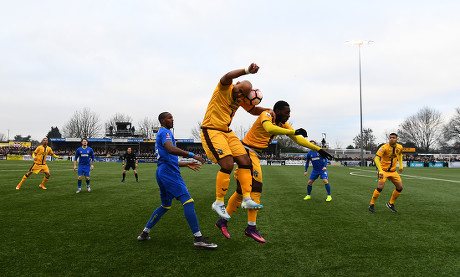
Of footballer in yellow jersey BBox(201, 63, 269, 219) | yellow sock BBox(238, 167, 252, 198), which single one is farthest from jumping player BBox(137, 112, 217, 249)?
yellow sock BBox(238, 167, 252, 198)

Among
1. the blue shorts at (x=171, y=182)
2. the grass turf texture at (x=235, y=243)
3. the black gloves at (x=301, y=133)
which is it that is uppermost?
the black gloves at (x=301, y=133)

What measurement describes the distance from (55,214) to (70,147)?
66910 mm

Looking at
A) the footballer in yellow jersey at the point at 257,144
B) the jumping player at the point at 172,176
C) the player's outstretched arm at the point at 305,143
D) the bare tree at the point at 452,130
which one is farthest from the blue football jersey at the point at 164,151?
the bare tree at the point at 452,130

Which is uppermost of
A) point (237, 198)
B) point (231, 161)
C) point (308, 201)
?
point (231, 161)

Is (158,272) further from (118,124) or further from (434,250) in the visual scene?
(118,124)

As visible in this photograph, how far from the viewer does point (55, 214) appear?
7.32 meters

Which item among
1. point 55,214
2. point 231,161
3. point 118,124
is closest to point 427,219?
point 231,161

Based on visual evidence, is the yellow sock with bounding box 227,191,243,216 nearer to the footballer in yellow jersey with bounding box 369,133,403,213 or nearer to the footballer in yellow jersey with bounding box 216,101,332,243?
the footballer in yellow jersey with bounding box 216,101,332,243

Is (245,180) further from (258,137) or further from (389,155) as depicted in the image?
(389,155)

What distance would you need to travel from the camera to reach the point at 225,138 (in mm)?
4480

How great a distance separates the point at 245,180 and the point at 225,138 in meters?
0.72

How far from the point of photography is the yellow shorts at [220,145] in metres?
4.29

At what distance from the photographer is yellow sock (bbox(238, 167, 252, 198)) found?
169 inches

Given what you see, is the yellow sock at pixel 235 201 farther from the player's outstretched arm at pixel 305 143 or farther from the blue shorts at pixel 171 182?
the player's outstretched arm at pixel 305 143
